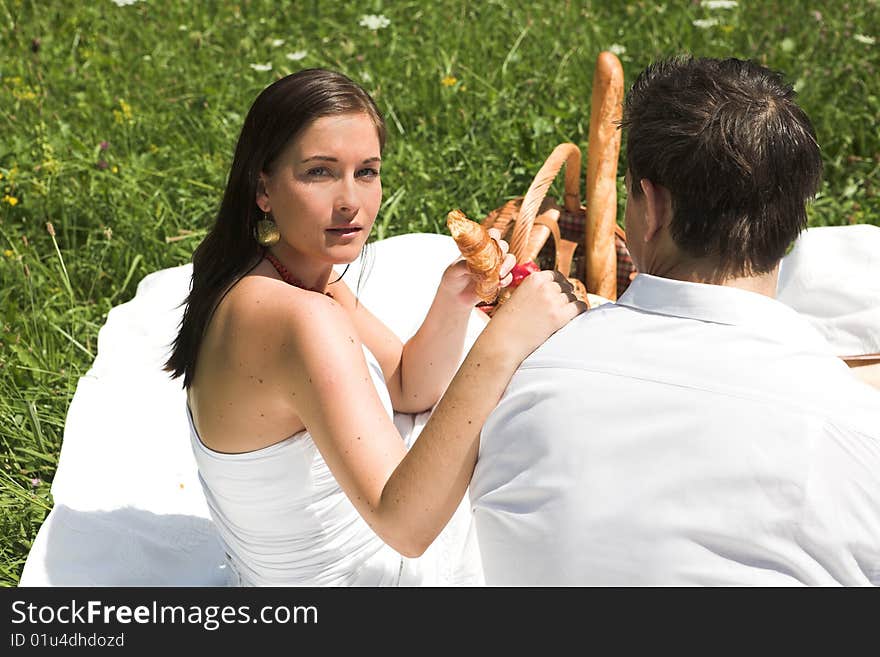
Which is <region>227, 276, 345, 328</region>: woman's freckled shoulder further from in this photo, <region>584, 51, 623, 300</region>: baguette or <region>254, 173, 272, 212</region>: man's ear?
<region>584, 51, 623, 300</region>: baguette

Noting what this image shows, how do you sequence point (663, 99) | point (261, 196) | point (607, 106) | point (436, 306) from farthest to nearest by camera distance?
point (607, 106) → point (436, 306) → point (261, 196) → point (663, 99)

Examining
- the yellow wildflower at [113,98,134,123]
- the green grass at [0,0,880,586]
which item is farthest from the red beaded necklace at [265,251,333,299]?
the yellow wildflower at [113,98,134,123]

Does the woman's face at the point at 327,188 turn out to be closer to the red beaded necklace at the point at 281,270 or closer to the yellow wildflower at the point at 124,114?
the red beaded necklace at the point at 281,270

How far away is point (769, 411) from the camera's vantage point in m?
1.66

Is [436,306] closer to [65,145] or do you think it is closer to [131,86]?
[65,145]

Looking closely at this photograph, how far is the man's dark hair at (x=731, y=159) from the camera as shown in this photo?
5.75 ft

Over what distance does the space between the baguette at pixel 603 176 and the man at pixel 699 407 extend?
1.51 m

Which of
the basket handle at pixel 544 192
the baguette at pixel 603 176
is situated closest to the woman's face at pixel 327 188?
the basket handle at pixel 544 192

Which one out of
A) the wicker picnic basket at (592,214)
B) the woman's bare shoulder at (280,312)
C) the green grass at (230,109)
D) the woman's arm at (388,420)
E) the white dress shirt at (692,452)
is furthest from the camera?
the green grass at (230,109)

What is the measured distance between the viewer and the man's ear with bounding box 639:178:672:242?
184cm

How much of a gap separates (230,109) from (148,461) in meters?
2.25
